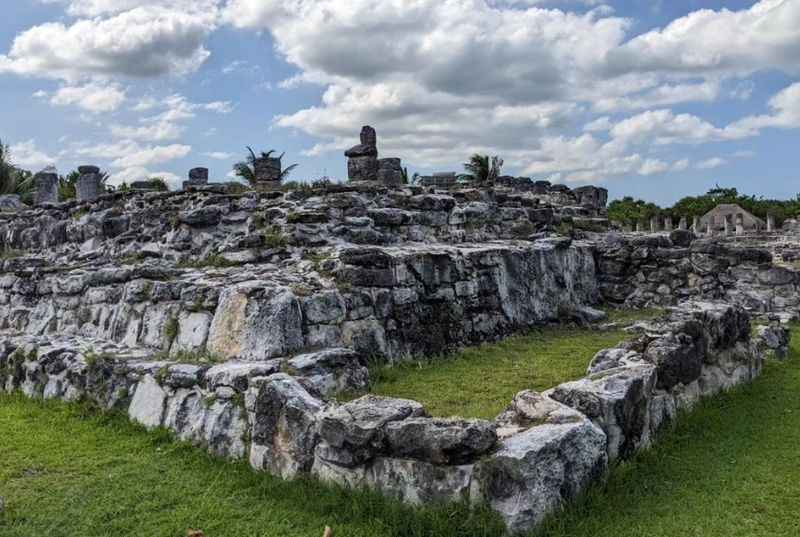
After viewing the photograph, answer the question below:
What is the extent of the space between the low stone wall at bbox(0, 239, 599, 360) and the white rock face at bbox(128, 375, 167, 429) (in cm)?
63

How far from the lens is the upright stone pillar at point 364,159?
12875mm

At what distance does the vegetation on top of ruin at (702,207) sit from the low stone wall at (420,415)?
44.8 meters

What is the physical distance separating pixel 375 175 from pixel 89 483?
8.65 meters

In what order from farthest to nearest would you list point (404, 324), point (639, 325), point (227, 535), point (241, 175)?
point (241, 175)
point (639, 325)
point (404, 324)
point (227, 535)

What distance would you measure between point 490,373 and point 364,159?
633 cm

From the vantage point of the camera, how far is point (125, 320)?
8398mm

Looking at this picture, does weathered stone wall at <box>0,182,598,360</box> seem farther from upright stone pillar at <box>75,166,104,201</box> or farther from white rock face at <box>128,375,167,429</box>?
upright stone pillar at <box>75,166,104,201</box>

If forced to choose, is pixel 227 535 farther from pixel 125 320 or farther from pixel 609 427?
pixel 125 320

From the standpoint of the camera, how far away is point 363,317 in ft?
25.6

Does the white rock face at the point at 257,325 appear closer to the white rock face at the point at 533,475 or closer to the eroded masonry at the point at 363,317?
the eroded masonry at the point at 363,317

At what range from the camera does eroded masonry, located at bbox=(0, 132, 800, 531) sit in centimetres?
460

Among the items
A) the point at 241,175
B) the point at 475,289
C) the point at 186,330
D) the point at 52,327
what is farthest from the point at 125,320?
the point at 241,175

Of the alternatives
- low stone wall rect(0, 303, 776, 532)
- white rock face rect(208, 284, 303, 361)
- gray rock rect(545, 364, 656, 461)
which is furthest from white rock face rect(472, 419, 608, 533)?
white rock face rect(208, 284, 303, 361)

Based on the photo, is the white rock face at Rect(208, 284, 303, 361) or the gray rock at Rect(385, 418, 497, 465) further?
the white rock face at Rect(208, 284, 303, 361)
